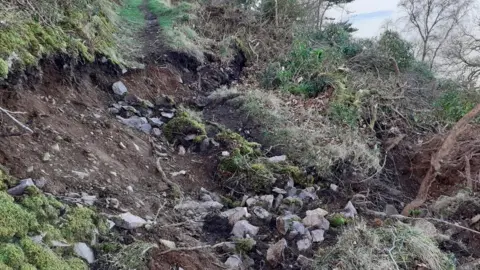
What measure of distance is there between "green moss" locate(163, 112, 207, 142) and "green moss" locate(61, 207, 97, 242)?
6.64ft

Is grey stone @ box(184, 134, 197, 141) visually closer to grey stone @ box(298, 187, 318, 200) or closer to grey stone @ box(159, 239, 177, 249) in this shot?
grey stone @ box(298, 187, 318, 200)

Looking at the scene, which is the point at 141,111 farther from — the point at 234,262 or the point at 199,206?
the point at 234,262

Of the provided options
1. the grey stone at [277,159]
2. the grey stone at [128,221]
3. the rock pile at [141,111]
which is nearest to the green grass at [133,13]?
the rock pile at [141,111]

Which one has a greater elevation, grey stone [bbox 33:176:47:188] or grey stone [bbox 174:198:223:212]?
grey stone [bbox 33:176:47:188]

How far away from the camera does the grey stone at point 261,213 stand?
123 inches

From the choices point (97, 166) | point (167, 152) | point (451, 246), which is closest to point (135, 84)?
point (167, 152)

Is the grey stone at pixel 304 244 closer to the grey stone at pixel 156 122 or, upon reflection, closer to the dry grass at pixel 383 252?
the dry grass at pixel 383 252

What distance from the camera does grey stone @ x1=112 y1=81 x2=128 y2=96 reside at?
4.68 metres

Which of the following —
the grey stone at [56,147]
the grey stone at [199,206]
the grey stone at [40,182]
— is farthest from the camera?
the grey stone at [199,206]

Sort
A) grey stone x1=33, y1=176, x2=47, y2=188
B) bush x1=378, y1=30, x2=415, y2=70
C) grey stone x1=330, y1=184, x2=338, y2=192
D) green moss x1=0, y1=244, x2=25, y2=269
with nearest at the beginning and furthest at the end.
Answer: green moss x1=0, y1=244, x2=25, y2=269
grey stone x1=33, y1=176, x2=47, y2=188
grey stone x1=330, y1=184, x2=338, y2=192
bush x1=378, y1=30, x2=415, y2=70

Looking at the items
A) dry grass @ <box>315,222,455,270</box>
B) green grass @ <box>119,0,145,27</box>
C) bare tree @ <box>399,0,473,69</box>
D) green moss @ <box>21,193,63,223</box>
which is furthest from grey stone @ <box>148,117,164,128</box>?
bare tree @ <box>399,0,473,69</box>

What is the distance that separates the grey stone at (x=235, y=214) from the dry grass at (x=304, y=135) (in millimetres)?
1336

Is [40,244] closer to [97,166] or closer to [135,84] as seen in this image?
[97,166]

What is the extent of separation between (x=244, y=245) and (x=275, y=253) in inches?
7.9
